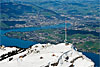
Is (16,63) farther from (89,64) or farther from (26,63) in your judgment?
(89,64)

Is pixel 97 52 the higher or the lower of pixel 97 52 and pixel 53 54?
the lower

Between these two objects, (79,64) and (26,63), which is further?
(79,64)

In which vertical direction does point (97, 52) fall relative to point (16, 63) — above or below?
below

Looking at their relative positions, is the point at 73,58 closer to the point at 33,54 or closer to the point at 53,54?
the point at 53,54

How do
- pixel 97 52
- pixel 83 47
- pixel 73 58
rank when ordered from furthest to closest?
pixel 83 47, pixel 97 52, pixel 73 58

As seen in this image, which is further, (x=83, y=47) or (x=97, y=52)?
(x=83, y=47)

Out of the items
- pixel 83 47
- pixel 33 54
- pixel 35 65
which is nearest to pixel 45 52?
pixel 33 54

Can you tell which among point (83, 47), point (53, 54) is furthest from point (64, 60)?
point (83, 47)

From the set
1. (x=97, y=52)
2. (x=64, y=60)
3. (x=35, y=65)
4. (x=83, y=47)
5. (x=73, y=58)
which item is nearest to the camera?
(x=35, y=65)

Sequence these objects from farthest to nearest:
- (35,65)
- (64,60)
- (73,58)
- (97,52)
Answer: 1. (97,52)
2. (73,58)
3. (64,60)
4. (35,65)
